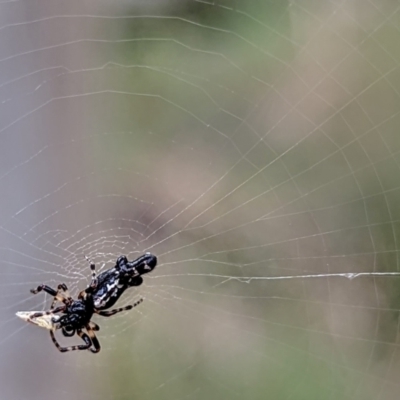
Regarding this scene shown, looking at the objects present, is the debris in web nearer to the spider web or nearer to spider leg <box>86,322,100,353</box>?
spider leg <box>86,322,100,353</box>

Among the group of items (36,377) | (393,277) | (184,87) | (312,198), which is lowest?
(36,377)

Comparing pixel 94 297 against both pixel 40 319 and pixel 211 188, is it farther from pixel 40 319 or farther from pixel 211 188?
pixel 211 188

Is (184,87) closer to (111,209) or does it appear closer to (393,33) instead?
(111,209)

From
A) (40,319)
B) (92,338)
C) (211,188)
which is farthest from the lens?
(211,188)

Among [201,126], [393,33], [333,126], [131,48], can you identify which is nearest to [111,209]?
[201,126]

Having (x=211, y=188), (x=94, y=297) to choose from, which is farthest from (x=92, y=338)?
(x=211, y=188)
